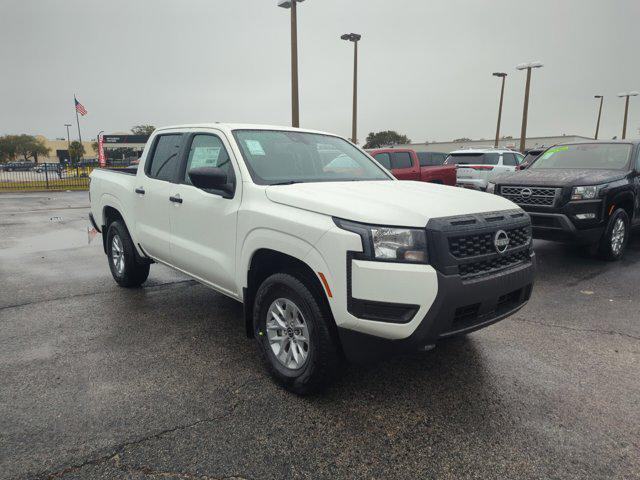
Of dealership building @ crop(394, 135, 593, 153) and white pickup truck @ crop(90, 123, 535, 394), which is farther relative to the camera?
dealership building @ crop(394, 135, 593, 153)

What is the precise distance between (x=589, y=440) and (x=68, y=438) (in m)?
3.00

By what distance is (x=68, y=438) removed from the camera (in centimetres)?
275

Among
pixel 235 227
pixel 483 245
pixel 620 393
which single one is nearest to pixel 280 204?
pixel 235 227

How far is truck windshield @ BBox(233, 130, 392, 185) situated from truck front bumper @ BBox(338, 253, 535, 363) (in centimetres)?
143

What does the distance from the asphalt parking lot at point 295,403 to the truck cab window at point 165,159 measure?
143 cm

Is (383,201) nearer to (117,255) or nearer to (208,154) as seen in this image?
(208,154)

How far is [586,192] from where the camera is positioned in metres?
6.70

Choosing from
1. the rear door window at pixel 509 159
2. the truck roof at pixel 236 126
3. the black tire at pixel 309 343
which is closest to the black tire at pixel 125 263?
the truck roof at pixel 236 126

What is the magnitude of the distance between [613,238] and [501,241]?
5.26 meters

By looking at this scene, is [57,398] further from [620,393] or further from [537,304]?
[537,304]

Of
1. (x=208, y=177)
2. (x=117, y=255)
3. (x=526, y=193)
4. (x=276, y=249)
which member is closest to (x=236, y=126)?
(x=208, y=177)

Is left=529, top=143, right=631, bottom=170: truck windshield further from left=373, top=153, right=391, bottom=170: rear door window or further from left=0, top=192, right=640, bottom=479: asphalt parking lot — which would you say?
left=373, top=153, right=391, bottom=170: rear door window

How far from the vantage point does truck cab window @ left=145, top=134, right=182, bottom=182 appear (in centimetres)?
463

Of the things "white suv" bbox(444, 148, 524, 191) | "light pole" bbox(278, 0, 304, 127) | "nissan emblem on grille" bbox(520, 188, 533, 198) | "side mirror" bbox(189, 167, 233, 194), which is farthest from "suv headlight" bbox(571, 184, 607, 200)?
"light pole" bbox(278, 0, 304, 127)
